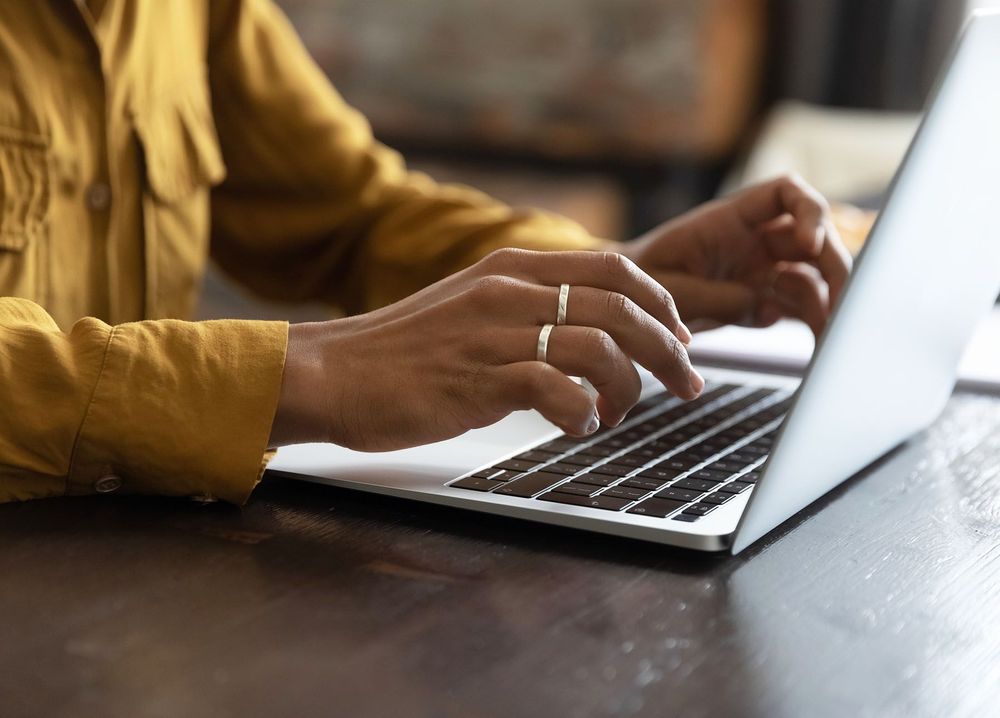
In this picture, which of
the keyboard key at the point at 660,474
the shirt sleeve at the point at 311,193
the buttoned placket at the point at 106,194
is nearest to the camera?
the keyboard key at the point at 660,474

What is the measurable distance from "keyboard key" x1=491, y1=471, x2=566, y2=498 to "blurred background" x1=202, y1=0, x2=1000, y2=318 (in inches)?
83.1

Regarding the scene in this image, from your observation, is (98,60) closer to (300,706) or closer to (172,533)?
(172,533)

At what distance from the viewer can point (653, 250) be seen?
93 cm

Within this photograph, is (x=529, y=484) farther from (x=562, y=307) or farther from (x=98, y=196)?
(x=98, y=196)

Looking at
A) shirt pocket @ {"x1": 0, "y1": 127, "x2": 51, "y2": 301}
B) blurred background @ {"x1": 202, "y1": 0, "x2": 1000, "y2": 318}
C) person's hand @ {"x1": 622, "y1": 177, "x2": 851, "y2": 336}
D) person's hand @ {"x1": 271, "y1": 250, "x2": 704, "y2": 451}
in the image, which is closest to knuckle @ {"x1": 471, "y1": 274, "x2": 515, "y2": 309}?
person's hand @ {"x1": 271, "y1": 250, "x2": 704, "y2": 451}

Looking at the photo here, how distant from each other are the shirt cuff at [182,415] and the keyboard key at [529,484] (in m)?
0.13

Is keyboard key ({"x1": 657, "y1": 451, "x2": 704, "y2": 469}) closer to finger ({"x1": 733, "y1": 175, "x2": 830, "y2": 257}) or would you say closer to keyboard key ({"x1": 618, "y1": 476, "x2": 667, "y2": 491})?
keyboard key ({"x1": 618, "y1": 476, "x2": 667, "y2": 491})

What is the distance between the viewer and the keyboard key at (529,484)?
58cm

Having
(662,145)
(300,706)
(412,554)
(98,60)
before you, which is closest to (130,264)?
(98,60)

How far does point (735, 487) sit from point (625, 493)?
63 millimetres

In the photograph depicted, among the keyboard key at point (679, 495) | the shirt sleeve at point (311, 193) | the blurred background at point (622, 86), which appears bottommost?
the blurred background at point (622, 86)

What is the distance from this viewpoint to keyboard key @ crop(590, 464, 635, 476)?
615 millimetres

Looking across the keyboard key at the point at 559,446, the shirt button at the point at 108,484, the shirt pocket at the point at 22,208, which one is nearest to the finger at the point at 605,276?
the keyboard key at the point at 559,446

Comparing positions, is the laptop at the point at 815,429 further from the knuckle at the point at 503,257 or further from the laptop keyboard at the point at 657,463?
the knuckle at the point at 503,257
